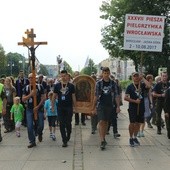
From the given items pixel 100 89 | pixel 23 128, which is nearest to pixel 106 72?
pixel 100 89

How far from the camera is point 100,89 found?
10234 mm

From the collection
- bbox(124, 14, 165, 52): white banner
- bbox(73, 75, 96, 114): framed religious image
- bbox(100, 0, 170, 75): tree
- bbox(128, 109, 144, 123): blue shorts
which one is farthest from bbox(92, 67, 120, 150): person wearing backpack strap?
bbox(100, 0, 170, 75): tree

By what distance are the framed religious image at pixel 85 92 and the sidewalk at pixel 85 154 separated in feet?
6.85

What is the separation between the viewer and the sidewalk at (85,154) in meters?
8.26

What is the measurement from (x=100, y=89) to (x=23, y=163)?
8.84 ft

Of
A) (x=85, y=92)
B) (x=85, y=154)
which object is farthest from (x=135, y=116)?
(x=85, y=92)

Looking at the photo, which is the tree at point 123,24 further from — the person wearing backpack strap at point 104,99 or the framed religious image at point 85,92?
the person wearing backpack strap at point 104,99

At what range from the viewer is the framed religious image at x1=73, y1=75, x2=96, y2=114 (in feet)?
46.5

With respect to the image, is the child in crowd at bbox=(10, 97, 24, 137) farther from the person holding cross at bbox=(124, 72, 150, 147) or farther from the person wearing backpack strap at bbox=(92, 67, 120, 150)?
the person holding cross at bbox=(124, 72, 150, 147)

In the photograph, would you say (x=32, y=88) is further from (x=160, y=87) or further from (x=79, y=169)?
(x=160, y=87)

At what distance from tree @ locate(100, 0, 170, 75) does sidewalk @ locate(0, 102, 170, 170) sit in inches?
1266

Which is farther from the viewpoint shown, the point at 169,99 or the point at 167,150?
the point at 169,99

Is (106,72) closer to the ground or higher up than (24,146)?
higher up

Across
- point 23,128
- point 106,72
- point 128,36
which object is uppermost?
point 128,36
